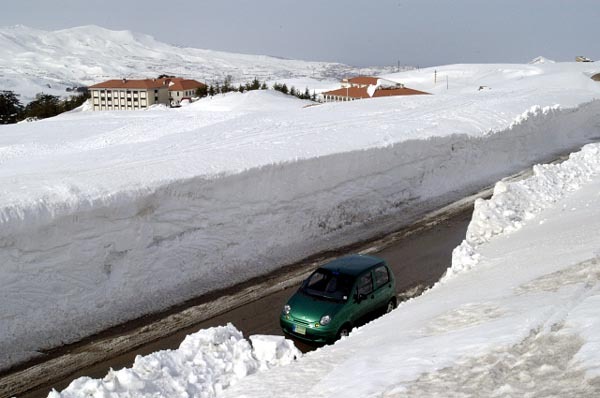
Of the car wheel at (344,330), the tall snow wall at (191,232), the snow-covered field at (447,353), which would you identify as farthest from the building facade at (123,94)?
the snow-covered field at (447,353)

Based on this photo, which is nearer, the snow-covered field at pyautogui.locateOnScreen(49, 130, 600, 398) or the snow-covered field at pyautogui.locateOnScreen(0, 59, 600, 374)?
the snow-covered field at pyautogui.locateOnScreen(49, 130, 600, 398)

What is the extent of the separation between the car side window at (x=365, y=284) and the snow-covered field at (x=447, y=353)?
100 centimetres

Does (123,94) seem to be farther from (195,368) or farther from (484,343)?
(484,343)

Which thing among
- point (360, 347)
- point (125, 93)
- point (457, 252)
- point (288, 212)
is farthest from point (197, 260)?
point (125, 93)

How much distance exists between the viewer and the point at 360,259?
12.4 meters

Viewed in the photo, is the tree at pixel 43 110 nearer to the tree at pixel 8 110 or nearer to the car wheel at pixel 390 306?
the tree at pixel 8 110

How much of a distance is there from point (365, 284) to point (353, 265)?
58 centimetres

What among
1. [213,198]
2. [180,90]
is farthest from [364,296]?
[180,90]

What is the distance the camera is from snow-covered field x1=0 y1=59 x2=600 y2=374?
1266 centimetres

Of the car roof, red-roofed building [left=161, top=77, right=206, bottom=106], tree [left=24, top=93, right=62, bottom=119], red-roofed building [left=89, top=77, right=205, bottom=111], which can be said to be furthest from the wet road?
red-roofed building [left=161, top=77, right=206, bottom=106]

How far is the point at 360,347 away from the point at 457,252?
581 centimetres

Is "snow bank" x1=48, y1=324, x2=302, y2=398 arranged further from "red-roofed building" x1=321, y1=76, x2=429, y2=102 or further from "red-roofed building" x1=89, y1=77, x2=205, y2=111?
"red-roofed building" x1=89, y1=77, x2=205, y2=111

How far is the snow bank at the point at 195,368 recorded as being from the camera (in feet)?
23.2

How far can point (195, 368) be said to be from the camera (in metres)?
7.69
